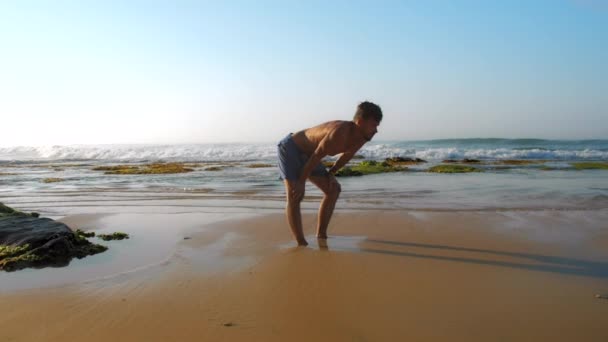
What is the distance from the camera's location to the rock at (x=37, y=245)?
12.1 feet

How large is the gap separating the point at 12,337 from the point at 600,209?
693cm

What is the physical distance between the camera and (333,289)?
3.04 meters

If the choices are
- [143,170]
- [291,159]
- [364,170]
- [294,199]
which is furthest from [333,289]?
[143,170]

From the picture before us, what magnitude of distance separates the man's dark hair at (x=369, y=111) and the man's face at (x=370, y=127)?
3cm

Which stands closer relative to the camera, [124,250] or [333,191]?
[124,250]

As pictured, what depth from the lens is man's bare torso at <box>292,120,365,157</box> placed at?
4.03 m

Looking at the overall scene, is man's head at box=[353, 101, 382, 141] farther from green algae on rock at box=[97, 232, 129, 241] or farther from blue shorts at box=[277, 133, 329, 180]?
green algae on rock at box=[97, 232, 129, 241]

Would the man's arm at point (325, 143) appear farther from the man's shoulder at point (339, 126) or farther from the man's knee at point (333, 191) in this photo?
the man's knee at point (333, 191)

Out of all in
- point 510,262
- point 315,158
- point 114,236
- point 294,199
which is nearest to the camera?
point 510,262

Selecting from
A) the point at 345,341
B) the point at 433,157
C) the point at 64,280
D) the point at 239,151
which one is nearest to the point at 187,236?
the point at 64,280

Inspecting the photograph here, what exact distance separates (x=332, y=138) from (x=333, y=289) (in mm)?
1493

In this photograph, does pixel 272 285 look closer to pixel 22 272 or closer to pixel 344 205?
pixel 22 272

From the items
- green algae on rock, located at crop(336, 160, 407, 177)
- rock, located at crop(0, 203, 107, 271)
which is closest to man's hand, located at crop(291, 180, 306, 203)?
rock, located at crop(0, 203, 107, 271)

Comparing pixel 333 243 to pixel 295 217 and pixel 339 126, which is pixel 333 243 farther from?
pixel 339 126
